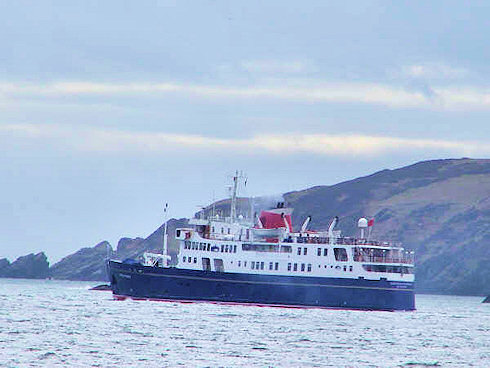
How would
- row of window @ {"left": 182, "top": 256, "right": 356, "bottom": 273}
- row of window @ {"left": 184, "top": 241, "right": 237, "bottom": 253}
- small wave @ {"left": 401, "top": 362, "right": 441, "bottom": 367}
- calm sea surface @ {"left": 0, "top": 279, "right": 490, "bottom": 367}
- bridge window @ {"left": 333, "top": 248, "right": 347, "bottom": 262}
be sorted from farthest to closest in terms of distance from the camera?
1. row of window @ {"left": 184, "top": 241, "right": 237, "bottom": 253}
2. bridge window @ {"left": 333, "top": 248, "right": 347, "bottom": 262}
3. row of window @ {"left": 182, "top": 256, "right": 356, "bottom": 273}
4. small wave @ {"left": 401, "top": 362, "right": 441, "bottom": 367}
5. calm sea surface @ {"left": 0, "top": 279, "right": 490, "bottom": 367}

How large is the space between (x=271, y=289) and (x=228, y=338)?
1480 inches

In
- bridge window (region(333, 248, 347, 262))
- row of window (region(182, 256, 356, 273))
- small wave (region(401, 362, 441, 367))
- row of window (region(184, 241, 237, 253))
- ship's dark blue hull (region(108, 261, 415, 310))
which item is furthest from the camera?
row of window (region(184, 241, 237, 253))

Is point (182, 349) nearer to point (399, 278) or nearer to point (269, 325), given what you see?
point (269, 325)

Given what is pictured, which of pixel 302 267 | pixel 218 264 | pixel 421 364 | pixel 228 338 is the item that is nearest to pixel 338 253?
pixel 302 267

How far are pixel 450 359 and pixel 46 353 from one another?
20.6 meters

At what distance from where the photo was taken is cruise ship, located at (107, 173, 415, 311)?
10456 cm

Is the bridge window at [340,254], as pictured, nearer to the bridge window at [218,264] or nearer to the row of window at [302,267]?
the row of window at [302,267]

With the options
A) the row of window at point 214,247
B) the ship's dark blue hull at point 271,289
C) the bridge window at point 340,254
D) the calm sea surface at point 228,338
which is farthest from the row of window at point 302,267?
the calm sea surface at point 228,338

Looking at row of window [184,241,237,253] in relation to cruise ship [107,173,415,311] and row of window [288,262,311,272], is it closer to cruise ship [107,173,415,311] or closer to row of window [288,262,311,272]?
cruise ship [107,173,415,311]

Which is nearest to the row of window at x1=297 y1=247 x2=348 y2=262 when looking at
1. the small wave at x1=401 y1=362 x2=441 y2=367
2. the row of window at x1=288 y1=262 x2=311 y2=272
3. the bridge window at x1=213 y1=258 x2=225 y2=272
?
the row of window at x1=288 y1=262 x2=311 y2=272

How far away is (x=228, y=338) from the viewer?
226 feet

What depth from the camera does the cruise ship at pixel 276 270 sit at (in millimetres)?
104562

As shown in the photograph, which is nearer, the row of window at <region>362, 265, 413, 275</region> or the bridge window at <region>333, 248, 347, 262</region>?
the row of window at <region>362, 265, 413, 275</region>

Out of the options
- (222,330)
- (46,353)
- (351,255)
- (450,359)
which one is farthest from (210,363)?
(351,255)
